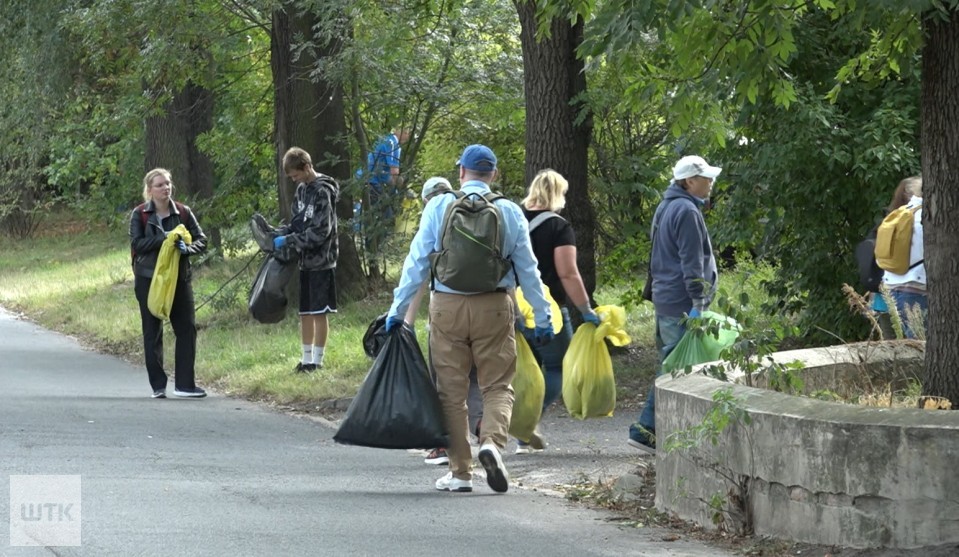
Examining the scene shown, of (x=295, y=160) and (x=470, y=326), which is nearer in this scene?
(x=470, y=326)

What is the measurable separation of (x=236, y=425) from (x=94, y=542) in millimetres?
4611

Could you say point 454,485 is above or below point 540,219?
below

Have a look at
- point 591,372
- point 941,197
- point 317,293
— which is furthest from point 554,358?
point 317,293

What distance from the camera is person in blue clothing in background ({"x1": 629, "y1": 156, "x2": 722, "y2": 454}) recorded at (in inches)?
372

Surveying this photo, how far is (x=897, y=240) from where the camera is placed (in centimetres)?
1069

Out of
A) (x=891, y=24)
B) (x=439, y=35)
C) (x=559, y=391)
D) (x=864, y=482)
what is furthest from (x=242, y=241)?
(x=864, y=482)

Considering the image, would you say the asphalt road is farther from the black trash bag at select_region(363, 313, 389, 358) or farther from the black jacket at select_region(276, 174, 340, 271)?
the black jacket at select_region(276, 174, 340, 271)

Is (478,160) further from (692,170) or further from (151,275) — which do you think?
(151,275)

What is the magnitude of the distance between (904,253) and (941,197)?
3.30 meters

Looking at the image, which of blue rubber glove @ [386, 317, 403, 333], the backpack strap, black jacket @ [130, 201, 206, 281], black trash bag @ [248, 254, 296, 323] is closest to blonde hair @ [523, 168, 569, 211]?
the backpack strap

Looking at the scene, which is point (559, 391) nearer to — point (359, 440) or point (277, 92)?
point (359, 440)

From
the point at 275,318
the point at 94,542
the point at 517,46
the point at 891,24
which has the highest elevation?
the point at 517,46

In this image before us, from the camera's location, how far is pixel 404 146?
19.2 m

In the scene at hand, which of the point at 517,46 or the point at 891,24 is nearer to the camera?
the point at 891,24
